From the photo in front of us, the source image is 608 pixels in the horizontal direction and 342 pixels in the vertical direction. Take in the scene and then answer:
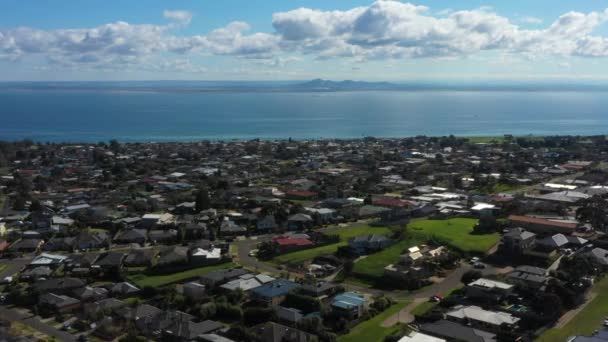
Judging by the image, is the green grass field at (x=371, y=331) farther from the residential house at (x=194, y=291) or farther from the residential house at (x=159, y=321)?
the residential house at (x=194, y=291)

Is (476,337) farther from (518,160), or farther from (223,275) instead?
(518,160)

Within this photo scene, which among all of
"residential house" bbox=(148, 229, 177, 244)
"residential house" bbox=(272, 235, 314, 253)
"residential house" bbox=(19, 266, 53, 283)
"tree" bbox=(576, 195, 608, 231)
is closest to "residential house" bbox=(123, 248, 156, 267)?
"residential house" bbox=(148, 229, 177, 244)

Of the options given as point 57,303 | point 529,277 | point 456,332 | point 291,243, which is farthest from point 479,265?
point 57,303

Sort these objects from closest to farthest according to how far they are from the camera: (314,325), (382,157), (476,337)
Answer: (476,337), (314,325), (382,157)

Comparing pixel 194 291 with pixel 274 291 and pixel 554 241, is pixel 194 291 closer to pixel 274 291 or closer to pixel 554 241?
pixel 274 291

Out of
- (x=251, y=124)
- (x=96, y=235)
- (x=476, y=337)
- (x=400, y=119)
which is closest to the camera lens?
(x=476, y=337)

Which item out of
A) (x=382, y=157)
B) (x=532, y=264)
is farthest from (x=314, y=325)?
(x=382, y=157)

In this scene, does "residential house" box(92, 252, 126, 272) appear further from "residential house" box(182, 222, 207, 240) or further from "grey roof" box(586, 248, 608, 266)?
"grey roof" box(586, 248, 608, 266)
